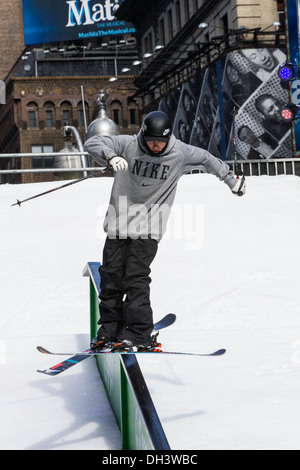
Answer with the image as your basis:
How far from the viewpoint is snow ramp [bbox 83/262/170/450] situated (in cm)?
386

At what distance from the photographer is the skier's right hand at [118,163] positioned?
515 centimetres

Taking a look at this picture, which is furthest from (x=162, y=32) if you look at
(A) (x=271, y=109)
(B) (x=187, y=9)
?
(A) (x=271, y=109)

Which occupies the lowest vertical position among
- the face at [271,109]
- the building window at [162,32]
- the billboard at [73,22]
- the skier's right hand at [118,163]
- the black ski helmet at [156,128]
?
the skier's right hand at [118,163]

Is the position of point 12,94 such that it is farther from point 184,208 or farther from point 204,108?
point 184,208

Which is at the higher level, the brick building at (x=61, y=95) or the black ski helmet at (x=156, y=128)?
the brick building at (x=61, y=95)

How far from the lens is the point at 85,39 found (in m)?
71.9

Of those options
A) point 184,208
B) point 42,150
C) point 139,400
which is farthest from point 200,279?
point 42,150

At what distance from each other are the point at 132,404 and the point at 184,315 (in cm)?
486

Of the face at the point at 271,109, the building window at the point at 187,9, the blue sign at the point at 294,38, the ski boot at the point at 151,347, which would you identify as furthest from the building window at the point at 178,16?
the ski boot at the point at 151,347

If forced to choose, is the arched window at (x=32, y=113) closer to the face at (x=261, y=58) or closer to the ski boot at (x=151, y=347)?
the face at (x=261, y=58)

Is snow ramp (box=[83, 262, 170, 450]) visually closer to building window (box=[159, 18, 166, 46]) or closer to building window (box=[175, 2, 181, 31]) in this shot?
building window (box=[175, 2, 181, 31])

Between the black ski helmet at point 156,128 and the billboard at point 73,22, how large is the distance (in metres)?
65.1

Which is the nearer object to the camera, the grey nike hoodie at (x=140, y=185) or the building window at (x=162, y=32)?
the grey nike hoodie at (x=140, y=185)
